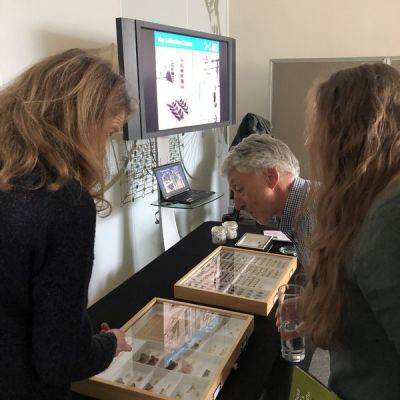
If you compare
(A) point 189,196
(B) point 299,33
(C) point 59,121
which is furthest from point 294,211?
(B) point 299,33

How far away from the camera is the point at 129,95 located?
100cm

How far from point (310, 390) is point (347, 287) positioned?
0.28 metres

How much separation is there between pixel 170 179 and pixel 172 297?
1.20 meters

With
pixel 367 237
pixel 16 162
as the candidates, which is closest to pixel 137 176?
pixel 16 162

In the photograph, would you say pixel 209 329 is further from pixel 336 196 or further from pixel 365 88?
pixel 365 88

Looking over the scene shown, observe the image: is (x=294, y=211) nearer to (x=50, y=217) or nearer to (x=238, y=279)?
(x=238, y=279)

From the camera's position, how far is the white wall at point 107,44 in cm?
175

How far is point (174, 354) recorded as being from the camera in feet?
3.80

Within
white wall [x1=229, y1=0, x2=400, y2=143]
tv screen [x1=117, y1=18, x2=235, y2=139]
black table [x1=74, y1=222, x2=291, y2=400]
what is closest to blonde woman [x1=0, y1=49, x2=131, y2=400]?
black table [x1=74, y1=222, x2=291, y2=400]

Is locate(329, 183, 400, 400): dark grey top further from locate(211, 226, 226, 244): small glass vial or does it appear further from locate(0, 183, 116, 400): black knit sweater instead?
locate(211, 226, 226, 244): small glass vial

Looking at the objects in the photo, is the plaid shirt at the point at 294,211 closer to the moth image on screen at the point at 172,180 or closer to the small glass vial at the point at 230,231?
the small glass vial at the point at 230,231

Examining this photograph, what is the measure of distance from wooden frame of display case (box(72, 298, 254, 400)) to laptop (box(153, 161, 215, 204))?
3.83 ft

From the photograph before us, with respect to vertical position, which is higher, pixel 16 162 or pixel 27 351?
pixel 16 162

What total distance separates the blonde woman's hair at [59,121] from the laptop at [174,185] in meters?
1.55
